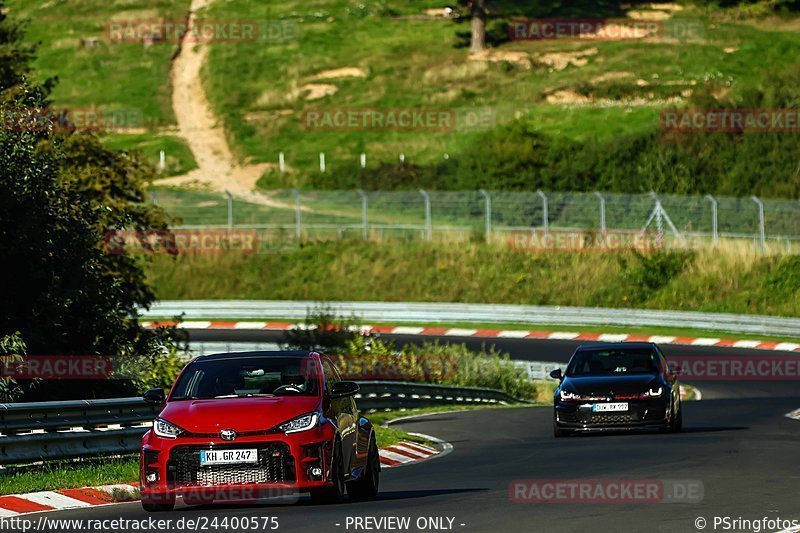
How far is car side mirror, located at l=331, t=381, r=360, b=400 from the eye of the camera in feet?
44.0

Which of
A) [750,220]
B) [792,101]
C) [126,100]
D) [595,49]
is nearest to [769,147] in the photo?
[792,101]

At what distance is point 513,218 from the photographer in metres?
56.8

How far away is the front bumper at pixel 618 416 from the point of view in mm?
22312

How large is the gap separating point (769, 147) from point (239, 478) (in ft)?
201

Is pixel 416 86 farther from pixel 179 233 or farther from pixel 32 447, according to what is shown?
pixel 32 447

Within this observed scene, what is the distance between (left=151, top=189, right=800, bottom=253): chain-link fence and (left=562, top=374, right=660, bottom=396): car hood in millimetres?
28179

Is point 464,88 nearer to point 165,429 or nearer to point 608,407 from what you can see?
point 608,407

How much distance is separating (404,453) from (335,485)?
8234 millimetres

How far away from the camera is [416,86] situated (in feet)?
307

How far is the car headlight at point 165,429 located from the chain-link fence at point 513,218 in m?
38.9

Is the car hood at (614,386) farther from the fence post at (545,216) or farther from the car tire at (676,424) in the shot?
the fence post at (545,216)

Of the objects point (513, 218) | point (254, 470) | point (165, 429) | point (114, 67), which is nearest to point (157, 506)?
point (165, 429)

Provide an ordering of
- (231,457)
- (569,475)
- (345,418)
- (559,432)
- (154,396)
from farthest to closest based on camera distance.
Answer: (559,432)
(569,475)
(154,396)
(345,418)
(231,457)

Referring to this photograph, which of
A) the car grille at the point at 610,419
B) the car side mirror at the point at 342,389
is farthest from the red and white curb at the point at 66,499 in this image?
the car grille at the point at 610,419
